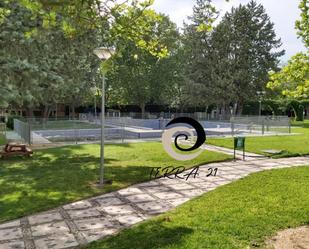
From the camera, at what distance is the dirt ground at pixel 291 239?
471 centimetres

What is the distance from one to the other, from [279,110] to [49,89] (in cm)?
3641

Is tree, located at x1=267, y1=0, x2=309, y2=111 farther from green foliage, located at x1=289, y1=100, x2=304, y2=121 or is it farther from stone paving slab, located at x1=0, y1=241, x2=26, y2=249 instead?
green foliage, located at x1=289, y1=100, x2=304, y2=121

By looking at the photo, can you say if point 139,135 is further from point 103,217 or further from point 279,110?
point 279,110

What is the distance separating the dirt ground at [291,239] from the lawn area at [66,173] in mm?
3853

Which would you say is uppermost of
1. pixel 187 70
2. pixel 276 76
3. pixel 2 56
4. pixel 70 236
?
pixel 187 70

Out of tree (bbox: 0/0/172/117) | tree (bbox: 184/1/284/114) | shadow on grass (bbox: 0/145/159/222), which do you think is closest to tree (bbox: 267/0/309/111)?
tree (bbox: 0/0/172/117)

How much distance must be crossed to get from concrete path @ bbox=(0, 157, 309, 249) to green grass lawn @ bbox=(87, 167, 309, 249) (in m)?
0.34

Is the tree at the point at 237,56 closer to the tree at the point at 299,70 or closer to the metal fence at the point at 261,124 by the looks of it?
the metal fence at the point at 261,124

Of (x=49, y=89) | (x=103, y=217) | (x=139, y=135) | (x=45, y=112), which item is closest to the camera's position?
(x=103, y=217)

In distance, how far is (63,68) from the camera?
14508mm

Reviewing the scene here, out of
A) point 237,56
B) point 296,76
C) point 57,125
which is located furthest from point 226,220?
point 237,56

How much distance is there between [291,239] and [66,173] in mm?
6570

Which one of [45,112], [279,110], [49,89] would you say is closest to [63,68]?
[49,89]

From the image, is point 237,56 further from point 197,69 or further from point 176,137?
point 176,137
